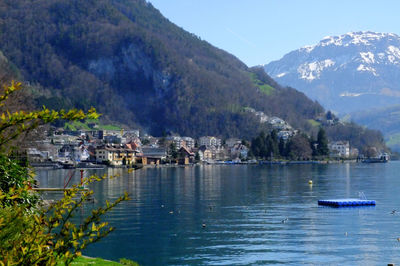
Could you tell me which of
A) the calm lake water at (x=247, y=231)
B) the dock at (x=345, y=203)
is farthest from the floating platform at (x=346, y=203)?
the calm lake water at (x=247, y=231)

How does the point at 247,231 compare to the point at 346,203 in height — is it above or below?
below

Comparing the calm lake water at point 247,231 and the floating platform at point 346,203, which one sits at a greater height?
the floating platform at point 346,203

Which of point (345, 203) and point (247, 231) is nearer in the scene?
point (247, 231)

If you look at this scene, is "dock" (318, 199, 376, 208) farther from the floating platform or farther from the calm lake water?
the calm lake water

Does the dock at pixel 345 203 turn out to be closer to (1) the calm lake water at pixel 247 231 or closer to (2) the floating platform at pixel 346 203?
(2) the floating platform at pixel 346 203

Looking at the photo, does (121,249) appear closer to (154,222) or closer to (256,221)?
(154,222)

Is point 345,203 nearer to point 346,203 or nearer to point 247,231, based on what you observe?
point 346,203

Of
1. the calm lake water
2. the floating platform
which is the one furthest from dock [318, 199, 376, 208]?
the calm lake water

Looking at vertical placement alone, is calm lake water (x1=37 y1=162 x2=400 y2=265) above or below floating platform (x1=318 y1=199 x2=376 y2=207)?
below

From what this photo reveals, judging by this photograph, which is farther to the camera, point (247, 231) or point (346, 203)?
point (346, 203)

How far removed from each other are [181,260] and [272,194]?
4597 centimetres

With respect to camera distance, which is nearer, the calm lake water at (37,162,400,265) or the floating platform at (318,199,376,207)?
the calm lake water at (37,162,400,265)

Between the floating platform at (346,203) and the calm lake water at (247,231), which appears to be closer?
the calm lake water at (247,231)

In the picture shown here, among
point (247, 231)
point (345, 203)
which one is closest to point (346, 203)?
point (345, 203)
